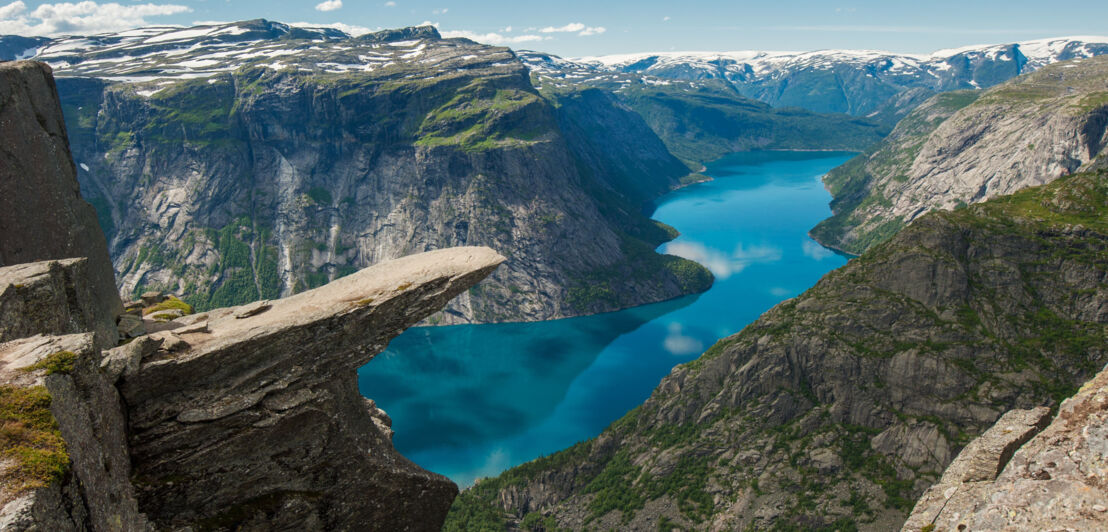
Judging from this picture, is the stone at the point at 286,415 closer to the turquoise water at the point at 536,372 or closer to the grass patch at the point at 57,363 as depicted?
the grass patch at the point at 57,363

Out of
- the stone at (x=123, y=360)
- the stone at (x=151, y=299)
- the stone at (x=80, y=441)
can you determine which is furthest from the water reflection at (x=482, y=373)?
the stone at (x=80, y=441)

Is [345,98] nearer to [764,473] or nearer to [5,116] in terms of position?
[764,473]

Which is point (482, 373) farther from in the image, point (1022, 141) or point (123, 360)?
point (1022, 141)

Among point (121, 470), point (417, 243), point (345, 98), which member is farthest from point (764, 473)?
point (345, 98)

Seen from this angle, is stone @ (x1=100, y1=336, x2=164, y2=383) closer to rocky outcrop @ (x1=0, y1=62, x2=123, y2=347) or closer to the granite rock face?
the granite rock face

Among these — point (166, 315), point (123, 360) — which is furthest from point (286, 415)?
point (166, 315)

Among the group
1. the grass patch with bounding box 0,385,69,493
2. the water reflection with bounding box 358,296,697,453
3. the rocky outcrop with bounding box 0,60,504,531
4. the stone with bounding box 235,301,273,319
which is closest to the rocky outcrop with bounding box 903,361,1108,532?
the rocky outcrop with bounding box 0,60,504,531
